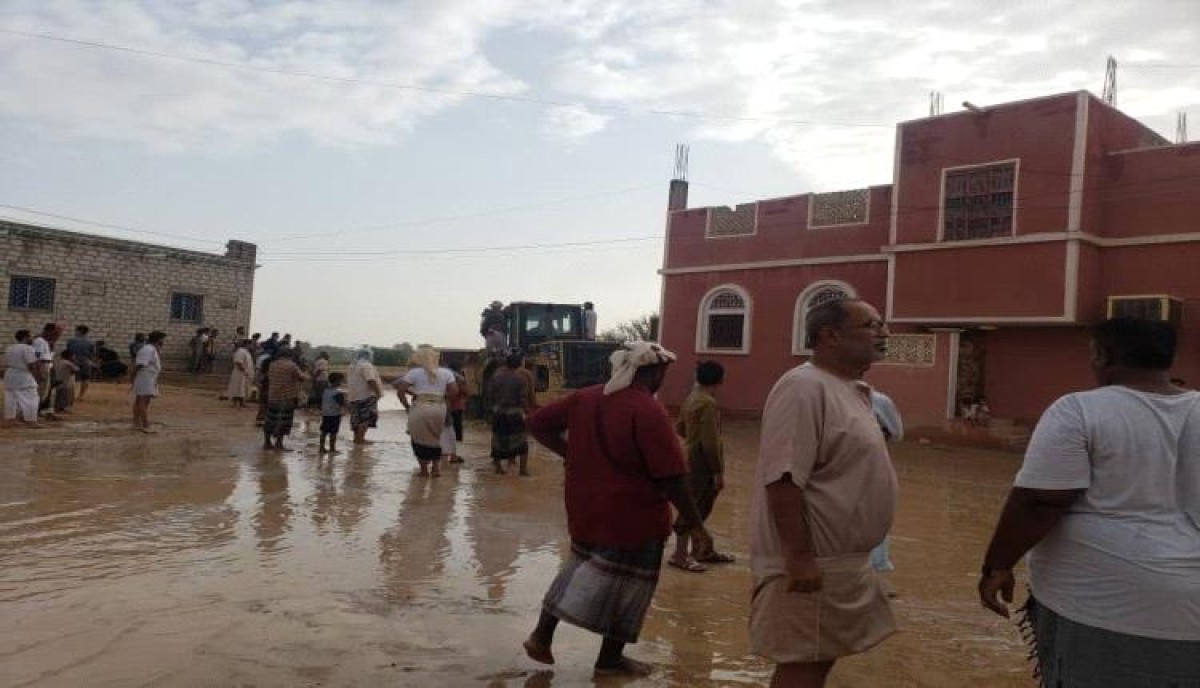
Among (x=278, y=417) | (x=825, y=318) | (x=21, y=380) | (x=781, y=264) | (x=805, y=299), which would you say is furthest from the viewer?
(x=781, y=264)

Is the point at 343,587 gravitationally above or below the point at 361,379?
below

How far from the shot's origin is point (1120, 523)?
2.42m

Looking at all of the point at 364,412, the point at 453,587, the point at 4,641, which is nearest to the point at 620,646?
the point at 453,587

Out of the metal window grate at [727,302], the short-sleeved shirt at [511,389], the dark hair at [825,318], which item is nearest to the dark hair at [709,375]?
the dark hair at [825,318]

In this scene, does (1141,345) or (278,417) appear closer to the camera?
(1141,345)

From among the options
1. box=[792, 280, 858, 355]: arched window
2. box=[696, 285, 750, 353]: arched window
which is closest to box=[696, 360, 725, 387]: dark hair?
box=[792, 280, 858, 355]: arched window

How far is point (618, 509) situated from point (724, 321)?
63.6 ft

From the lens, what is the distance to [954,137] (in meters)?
18.2

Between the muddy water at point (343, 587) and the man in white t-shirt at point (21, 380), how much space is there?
257 centimetres

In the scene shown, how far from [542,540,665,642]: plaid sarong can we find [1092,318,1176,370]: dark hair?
2.10 m

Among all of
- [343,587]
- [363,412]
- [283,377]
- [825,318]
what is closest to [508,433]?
[363,412]

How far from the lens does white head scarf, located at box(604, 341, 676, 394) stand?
4.05 meters

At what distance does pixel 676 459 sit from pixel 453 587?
2262 mm

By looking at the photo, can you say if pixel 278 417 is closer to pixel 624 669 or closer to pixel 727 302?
pixel 624 669
